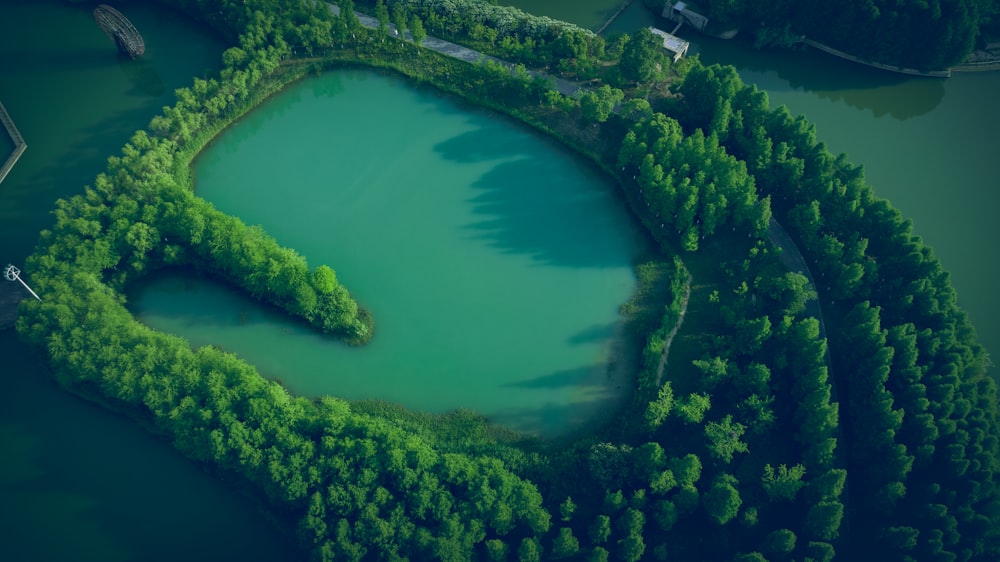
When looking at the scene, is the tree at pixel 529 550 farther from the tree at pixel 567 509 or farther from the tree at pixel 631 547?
the tree at pixel 631 547

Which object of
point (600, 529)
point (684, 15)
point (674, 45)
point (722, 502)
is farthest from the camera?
point (684, 15)

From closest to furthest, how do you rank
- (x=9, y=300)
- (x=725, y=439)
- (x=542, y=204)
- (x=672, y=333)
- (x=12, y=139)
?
1. (x=725, y=439)
2. (x=672, y=333)
3. (x=9, y=300)
4. (x=542, y=204)
5. (x=12, y=139)

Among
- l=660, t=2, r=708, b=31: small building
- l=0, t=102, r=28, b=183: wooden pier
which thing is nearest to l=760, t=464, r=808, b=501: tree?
l=660, t=2, r=708, b=31: small building

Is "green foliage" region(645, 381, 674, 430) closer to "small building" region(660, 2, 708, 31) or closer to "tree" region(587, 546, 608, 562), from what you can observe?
Answer: "tree" region(587, 546, 608, 562)

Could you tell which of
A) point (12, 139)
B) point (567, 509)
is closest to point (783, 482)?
point (567, 509)

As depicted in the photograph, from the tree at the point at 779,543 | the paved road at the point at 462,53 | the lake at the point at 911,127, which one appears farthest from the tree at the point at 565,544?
the paved road at the point at 462,53

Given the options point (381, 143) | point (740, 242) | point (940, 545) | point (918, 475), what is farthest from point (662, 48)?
point (940, 545)

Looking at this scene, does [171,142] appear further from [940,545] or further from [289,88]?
[940,545]

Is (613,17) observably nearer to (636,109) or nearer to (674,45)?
(674,45)
